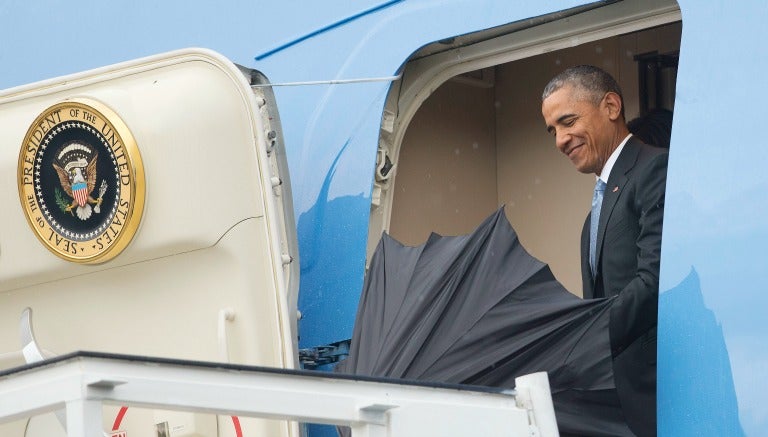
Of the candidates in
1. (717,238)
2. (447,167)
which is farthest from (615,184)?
(447,167)

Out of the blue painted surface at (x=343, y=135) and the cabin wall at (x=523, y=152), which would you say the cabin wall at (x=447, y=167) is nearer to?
the cabin wall at (x=523, y=152)

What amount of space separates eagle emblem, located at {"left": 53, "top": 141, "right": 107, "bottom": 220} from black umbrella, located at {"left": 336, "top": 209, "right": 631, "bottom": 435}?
90cm

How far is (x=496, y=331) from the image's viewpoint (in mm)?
3100

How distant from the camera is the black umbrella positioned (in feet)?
9.96

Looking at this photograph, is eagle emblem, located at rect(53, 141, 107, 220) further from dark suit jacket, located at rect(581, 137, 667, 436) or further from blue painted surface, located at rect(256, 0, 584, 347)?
dark suit jacket, located at rect(581, 137, 667, 436)

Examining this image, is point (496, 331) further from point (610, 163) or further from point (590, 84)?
point (590, 84)

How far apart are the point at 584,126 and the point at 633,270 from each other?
53 centimetres

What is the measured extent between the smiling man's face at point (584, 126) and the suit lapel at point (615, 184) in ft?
0.30

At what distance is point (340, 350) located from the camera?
387 centimetres

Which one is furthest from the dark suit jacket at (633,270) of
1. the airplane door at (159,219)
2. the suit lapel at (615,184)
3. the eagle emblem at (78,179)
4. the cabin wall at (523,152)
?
the cabin wall at (523,152)

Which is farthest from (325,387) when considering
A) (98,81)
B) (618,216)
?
(98,81)

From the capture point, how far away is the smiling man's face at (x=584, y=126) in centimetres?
369

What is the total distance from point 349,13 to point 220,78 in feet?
2.61

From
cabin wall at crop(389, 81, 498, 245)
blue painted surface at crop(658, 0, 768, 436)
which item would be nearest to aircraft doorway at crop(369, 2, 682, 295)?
cabin wall at crop(389, 81, 498, 245)
